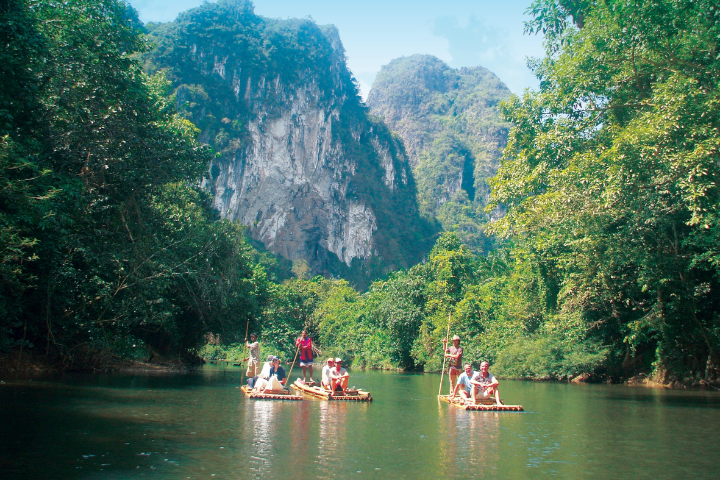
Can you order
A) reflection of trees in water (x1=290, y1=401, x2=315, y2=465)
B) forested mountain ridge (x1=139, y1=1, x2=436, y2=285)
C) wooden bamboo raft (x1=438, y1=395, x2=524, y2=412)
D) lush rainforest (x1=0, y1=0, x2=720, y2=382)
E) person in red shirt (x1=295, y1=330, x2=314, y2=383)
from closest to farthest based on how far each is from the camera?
reflection of trees in water (x1=290, y1=401, x2=315, y2=465) < wooden bamboo raft (x1=438, y1=395, x2=524, y2=412) < lush rainforest (x1=0, y1=0, x2=720, y2=382) < person in red shirt (x1=295, y1=330, x2=314, y2=383) < forested mountain ridge (x1=139, y1=1, x2=436, y2=285)

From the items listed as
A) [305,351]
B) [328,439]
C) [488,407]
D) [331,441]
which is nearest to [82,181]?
[305,351]

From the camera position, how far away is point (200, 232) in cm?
2153

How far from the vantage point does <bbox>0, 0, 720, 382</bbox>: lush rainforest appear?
1224 centimetres

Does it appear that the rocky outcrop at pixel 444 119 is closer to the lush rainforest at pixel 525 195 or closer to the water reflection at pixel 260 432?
the lush rainforest at pixel 525 195

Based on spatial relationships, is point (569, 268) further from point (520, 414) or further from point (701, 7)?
point (520, 414)

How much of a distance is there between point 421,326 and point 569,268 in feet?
41.8

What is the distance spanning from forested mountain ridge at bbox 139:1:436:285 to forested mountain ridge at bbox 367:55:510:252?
61.6ft

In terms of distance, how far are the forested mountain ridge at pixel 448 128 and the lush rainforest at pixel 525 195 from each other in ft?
273

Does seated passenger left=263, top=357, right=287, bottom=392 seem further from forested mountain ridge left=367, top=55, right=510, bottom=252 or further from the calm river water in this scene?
forested mountain ridge left=367, top=55, right=510, bottom=252

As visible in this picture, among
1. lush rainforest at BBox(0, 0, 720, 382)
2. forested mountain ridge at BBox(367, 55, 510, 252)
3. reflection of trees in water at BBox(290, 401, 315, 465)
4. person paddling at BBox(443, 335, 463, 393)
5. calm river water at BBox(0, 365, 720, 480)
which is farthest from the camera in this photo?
forested mountain ridge at BBox(367, 55, 510, 252)

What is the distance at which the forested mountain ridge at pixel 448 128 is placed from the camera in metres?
119

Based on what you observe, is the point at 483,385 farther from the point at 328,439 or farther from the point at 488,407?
the point at 328,439

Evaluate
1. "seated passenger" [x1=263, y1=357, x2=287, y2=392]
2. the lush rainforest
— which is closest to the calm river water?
"seated passenger" [x1=263, y1=357, x2=287, y2=392]

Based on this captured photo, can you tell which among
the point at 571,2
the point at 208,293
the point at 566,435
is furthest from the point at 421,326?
the point at 566,435
